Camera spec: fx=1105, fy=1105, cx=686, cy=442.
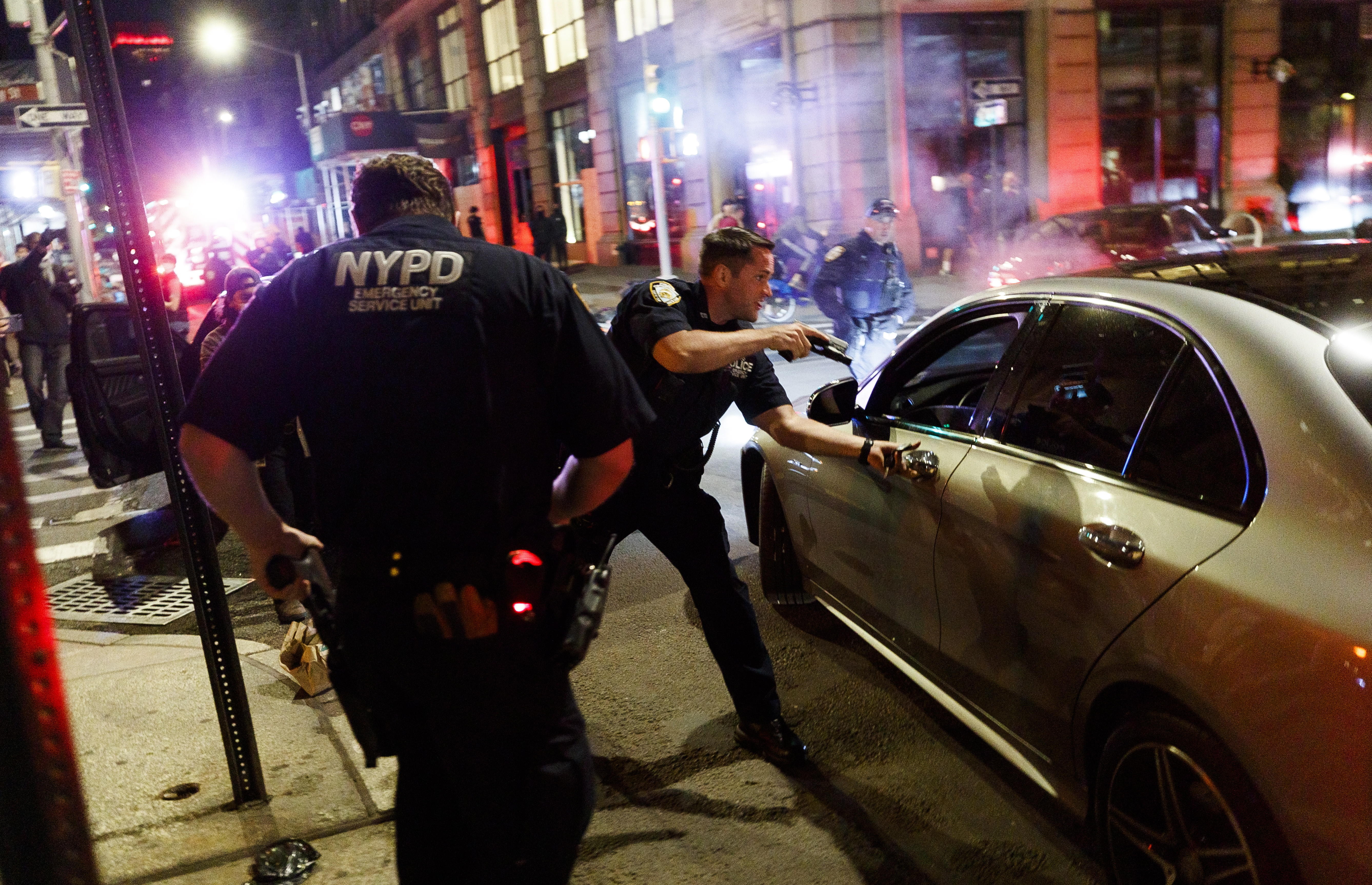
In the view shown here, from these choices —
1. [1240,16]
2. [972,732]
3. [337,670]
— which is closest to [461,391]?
[337,670]

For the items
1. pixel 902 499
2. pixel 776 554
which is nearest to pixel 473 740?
pixel 902 499

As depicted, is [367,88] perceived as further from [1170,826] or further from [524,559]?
[1170,826]

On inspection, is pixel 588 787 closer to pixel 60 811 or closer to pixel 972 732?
pixel 60 811

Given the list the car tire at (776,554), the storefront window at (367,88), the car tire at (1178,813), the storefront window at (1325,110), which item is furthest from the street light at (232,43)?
the car tire at (1178,813)

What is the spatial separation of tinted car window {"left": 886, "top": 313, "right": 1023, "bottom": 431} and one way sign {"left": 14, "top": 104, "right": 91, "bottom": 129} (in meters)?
6.82

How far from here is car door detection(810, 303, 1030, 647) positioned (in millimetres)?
3307

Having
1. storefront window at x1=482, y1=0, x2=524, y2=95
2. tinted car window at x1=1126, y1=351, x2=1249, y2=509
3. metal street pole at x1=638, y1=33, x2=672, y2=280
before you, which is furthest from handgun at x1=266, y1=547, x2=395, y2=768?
storefront window at x1=482, y1=0, x2=524, y2=95

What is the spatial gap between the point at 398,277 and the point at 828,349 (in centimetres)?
159

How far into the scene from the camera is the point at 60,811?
1055 millimetres

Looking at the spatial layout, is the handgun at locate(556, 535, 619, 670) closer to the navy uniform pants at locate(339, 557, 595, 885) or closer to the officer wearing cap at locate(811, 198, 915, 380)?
the navy uniform pants at locate(339, 557, 595, 885)

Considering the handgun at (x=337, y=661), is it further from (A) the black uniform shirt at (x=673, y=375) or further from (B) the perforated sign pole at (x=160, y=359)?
(A) the black uniform shirt at (x=673, y=375)

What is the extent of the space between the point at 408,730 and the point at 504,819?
24 cm

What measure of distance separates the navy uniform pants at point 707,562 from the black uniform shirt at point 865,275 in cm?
553

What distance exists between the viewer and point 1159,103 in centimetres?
2255
